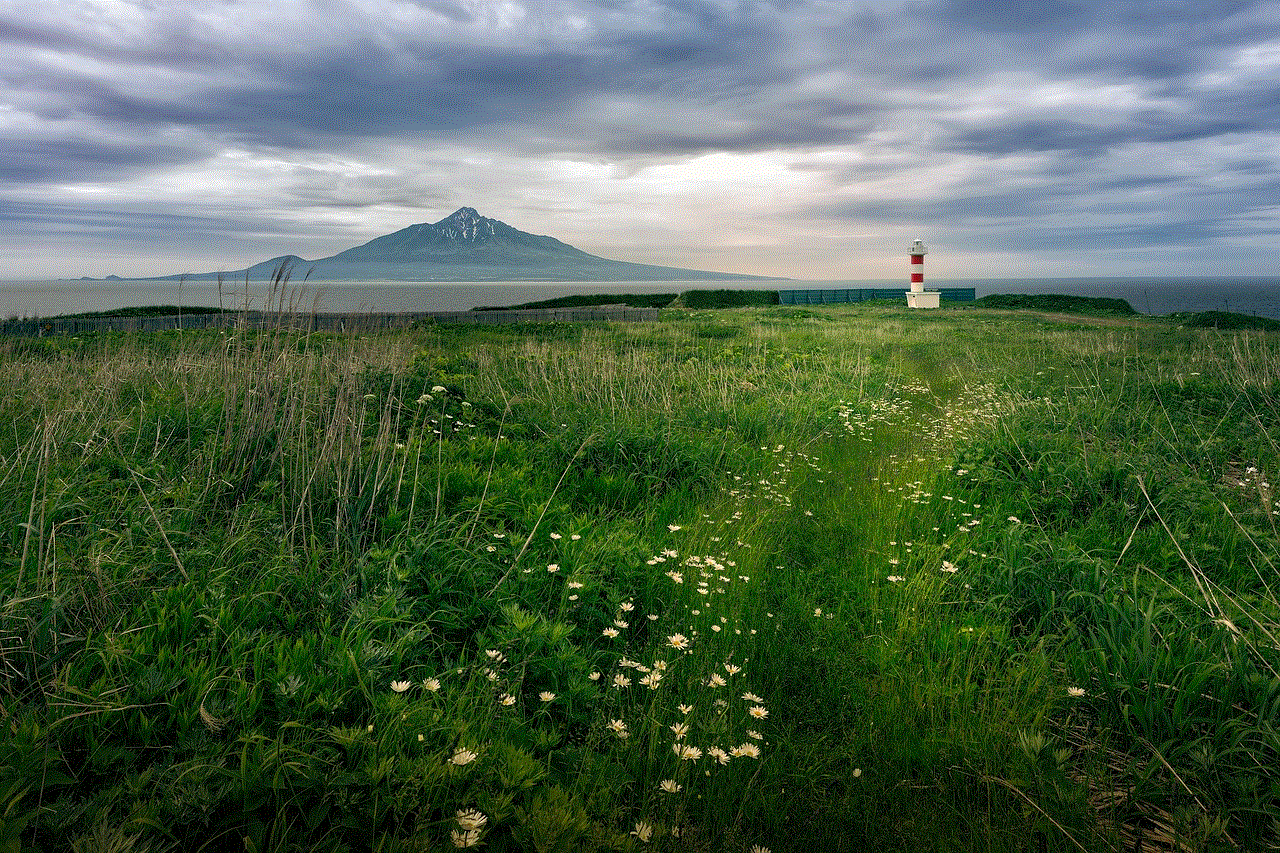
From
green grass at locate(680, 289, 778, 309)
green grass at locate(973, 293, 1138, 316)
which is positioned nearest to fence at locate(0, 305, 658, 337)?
green grass at locate(680, 289, 778, 309)

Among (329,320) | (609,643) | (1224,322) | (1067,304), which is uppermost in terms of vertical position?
Result: (1067,304)

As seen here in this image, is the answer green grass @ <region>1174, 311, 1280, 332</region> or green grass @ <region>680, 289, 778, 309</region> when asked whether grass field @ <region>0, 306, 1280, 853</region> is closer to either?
green grass @ <region>1174, 311, 1280, 332</region>

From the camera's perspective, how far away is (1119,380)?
10.8 meters

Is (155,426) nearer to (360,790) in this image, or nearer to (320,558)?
(320,558)

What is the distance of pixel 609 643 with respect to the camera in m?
3.48

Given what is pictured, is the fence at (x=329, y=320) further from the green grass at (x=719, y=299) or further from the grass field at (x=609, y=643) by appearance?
the green grass at (x=719, y=299)

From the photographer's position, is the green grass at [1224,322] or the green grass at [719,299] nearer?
the green grass at [1224,322]

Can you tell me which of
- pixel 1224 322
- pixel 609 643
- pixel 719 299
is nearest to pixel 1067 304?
pixel 1224 322

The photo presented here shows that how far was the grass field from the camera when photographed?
2215mm

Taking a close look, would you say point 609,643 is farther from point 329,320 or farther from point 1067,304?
point 1067,304

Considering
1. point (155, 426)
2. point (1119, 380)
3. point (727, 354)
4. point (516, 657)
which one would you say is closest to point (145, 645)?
point (516, 657)

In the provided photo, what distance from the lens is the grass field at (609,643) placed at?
7.27ft

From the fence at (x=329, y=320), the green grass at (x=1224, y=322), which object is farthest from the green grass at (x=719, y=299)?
the green grass at (x=1224, y=322)

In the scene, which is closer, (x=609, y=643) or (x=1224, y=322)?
(x=609, y=643)
